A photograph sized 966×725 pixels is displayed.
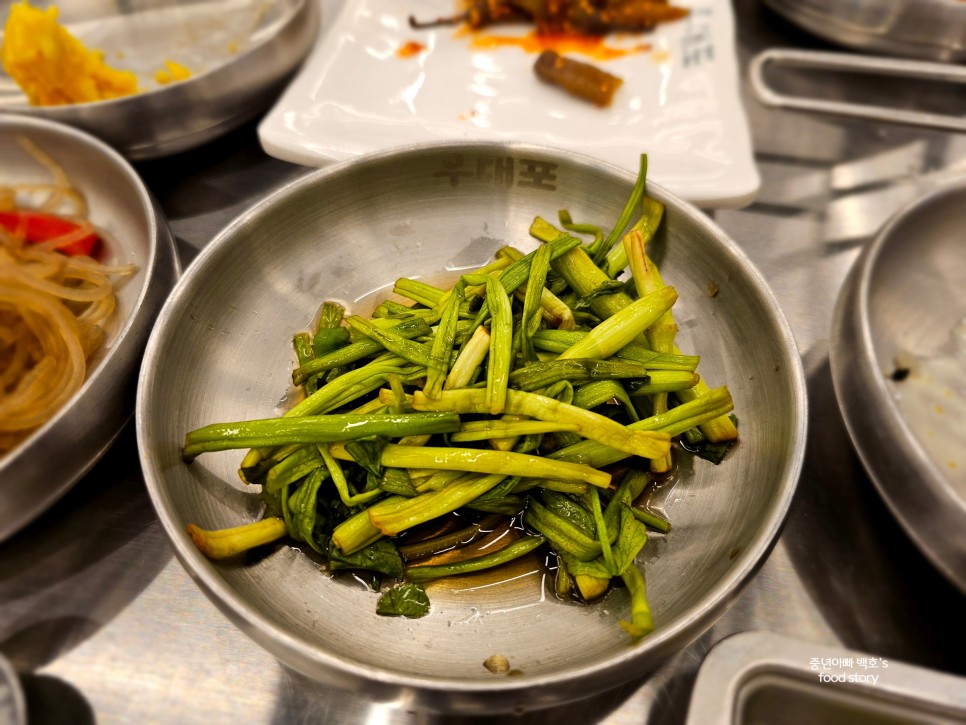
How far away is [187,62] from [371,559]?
101 inches

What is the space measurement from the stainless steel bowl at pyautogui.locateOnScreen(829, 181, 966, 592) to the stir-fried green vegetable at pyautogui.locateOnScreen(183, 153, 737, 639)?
0.34m

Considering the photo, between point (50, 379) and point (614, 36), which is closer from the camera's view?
point (50, 379)

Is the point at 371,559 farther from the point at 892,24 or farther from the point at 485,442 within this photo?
the point at 892,24

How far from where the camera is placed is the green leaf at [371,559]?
1.47 meters

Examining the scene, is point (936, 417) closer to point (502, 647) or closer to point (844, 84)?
point (502, 647)

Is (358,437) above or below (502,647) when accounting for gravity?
above

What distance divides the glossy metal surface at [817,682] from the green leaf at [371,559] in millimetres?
708

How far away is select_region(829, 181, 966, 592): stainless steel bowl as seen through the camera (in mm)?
1417

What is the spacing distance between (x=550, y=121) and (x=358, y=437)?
69.3 inches

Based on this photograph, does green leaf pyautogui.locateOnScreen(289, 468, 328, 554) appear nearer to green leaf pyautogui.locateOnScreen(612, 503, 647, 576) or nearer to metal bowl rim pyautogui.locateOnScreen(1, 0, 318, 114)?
green leaf pyautogui.locateOnScreen(612, 503, 647, 576)

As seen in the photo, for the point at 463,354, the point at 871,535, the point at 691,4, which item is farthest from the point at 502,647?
the point at 691,4

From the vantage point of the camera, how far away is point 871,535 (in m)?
1.72

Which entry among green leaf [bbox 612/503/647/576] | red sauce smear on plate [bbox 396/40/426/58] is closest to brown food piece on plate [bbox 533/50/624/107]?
red sauce smear on plate [bbox 396/40/426/58]

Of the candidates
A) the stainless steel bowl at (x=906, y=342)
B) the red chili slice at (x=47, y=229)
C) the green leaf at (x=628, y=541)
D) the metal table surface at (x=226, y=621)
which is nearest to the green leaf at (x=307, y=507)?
the metal table surface at (x=226, y=621)
